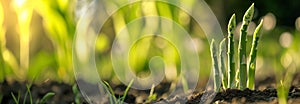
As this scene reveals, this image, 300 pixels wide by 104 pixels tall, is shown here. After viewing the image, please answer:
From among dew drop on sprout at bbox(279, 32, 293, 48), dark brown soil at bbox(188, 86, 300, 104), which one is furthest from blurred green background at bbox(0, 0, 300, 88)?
dark brown soil at bbox(188, 86, 300, 104)

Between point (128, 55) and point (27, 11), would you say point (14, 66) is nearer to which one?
point (27, 11)

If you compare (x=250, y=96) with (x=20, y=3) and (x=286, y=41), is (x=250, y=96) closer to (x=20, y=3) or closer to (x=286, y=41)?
(x=20, y=3)

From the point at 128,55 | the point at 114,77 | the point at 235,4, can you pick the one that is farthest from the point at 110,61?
the point at 235,4

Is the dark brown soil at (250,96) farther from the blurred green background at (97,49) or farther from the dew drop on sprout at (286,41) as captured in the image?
the dew drop on sprout at (286,41)

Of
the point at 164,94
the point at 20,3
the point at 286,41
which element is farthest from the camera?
the point at 286,41

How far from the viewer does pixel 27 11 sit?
279 centimetres

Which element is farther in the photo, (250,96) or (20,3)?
(20,3)

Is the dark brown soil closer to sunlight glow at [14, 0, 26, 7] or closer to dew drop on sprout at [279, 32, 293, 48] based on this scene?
sunlight glow at [14, 0, 26, 7]

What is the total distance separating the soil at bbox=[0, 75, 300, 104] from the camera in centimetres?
150

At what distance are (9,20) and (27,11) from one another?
56.6 inches

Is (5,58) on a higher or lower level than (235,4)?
lower

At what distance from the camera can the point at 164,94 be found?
2271 millimetres

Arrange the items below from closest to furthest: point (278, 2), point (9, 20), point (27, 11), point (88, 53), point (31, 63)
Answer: point (27, 11)
point (88, 53)
point (31, 63)
point (9, 20)
point (278, 2)

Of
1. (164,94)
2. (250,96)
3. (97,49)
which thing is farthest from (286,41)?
(250,96)
